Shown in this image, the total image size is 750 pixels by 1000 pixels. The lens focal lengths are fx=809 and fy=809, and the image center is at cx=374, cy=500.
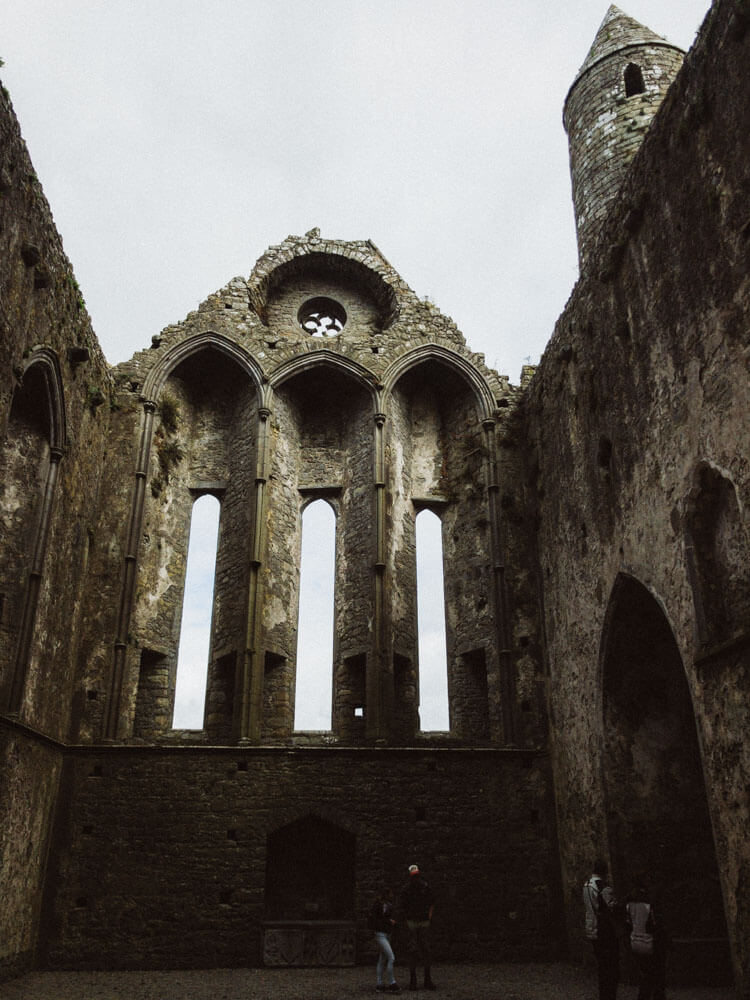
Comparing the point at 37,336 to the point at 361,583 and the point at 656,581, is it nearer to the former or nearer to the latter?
the point at 361,583

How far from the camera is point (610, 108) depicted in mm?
12812

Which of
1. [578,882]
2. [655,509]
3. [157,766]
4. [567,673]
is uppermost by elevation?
[655,509]

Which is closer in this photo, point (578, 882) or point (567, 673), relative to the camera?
point (578, 882)

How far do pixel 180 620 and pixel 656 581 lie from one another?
668 centimetres

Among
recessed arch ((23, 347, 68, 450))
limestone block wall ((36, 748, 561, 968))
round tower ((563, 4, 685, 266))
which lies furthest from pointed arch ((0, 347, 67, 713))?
round tower ((563, 4, 685, 266))

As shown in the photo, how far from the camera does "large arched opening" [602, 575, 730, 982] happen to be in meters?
7.98

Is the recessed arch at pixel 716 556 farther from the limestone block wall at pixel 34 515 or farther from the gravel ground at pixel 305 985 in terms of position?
the limestone block wall at pixel 34 515

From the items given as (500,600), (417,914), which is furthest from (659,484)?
(417,914)

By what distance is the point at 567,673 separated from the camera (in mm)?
9719

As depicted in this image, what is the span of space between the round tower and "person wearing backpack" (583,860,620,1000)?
895cm

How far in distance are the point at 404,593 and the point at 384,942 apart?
5.02 meters

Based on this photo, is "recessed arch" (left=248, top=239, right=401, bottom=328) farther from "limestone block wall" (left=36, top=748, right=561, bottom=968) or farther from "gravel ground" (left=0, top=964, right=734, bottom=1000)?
"gravel ground" (left=0, top=964, right=734, bottom=1000)

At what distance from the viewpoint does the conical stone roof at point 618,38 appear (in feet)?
43.4

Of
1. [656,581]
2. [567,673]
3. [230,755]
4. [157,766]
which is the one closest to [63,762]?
[157,766]
